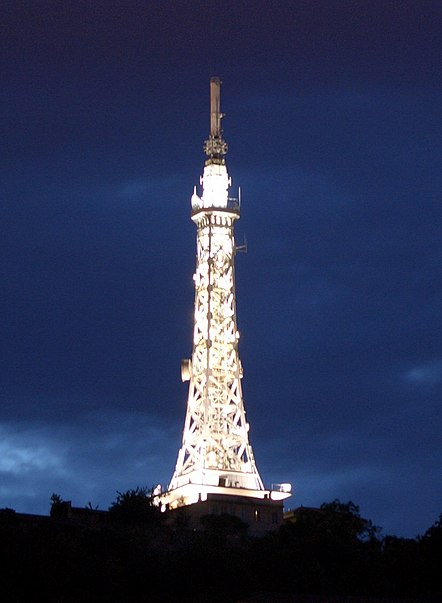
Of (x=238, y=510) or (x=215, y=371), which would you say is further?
(x=215, y=371)

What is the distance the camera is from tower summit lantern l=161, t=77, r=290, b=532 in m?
113

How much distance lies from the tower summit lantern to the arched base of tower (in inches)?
95.4

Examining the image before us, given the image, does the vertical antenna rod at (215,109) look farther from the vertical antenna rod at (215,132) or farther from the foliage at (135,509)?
the foliage at (135,509)

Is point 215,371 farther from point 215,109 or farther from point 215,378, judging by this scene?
point 215,109

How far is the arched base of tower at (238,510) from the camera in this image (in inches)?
4087

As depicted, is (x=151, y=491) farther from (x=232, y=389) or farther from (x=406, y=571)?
(x=406, y=571)

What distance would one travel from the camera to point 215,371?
388 feet

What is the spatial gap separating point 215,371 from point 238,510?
14.4 m

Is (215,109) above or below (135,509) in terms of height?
above

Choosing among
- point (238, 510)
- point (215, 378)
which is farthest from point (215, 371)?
point (238, 510)

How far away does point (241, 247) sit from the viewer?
122m

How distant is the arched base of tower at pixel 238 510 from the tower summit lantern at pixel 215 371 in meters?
2.42

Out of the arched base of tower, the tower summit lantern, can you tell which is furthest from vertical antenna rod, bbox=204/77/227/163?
the arched base of tower

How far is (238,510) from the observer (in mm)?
107188
